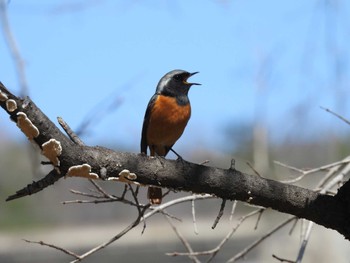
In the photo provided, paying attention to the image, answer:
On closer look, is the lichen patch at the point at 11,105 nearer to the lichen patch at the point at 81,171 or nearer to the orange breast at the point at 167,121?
the lichen patch at the point at 81,171

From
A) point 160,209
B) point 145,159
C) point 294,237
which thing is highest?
point 145,159

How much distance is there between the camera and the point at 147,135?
5.16 meters

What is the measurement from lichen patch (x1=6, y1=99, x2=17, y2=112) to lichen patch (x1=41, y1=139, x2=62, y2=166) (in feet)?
0.57

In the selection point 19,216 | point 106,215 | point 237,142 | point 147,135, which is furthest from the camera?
point 237,142

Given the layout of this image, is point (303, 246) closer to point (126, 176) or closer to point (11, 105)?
point (126, 176)

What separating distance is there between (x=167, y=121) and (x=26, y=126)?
2530 mm

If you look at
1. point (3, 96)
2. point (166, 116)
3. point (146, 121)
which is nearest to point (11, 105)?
point (3, 96)

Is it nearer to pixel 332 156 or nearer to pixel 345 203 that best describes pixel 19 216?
pixel 332 156

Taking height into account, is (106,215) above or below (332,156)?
below

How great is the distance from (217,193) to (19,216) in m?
15.1

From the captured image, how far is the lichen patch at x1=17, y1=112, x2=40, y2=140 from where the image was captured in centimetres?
254

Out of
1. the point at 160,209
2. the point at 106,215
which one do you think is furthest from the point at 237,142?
the point at 160,209

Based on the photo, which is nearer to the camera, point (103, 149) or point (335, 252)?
point (103, 149)

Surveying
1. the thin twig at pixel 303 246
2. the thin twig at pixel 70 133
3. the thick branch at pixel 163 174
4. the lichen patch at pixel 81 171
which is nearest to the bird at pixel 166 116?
the thin twig at pixel 303 246
